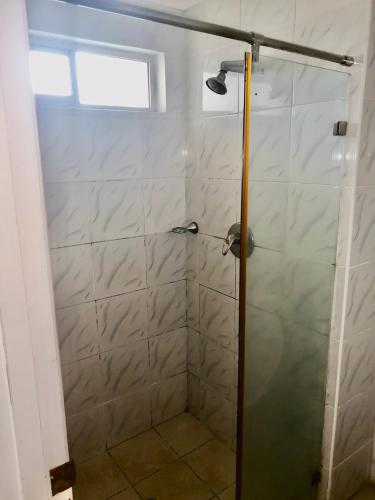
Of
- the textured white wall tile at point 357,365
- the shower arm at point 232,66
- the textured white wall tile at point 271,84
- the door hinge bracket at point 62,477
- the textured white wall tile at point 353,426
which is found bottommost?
the textured white wall tile at point 353,426

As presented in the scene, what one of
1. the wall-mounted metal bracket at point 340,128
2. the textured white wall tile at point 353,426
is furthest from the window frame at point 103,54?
the textured white wall tile at point 353,426

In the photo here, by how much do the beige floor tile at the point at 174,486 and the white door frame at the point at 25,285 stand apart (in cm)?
132

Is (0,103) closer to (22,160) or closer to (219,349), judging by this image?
(22,160)

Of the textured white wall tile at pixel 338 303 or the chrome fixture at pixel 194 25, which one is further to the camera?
the textured white wall tile at pixel 338 303

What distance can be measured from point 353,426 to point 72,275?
54.4 inches

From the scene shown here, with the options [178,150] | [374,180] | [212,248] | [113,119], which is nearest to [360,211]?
[374,180]

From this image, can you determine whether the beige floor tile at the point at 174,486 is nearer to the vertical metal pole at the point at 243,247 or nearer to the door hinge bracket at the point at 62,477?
the vertical metal pole at the point at 243,247

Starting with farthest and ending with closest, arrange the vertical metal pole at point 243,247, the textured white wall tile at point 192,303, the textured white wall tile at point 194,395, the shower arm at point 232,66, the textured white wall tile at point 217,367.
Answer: the textured white wall tile at point 194,395 → the textured white wall tile at point 192,303 → the textured white wall tile at point 217,367 → the shower arm at point 232,66 → the vertical metal pole at point 243,247

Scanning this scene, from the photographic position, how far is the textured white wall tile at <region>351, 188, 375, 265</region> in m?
1.28

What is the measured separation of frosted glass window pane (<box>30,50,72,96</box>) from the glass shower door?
94cm

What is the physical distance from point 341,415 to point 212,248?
3.03 feet

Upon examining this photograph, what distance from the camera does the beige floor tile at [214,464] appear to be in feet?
5.82

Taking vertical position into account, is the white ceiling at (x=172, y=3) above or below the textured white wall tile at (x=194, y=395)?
above

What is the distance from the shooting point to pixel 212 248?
188cm
